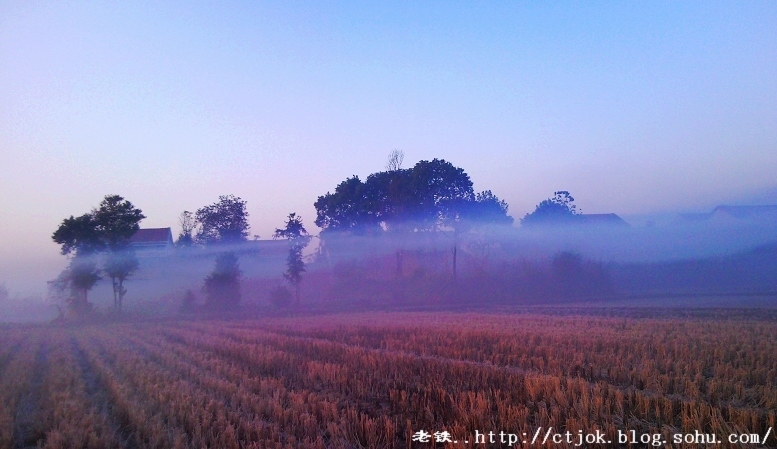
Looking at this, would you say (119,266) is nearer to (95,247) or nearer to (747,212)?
(95,247)

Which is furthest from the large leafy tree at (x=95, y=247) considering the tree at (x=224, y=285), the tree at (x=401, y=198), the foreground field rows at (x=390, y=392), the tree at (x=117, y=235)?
the foreground field rows at (x=390, y=392)

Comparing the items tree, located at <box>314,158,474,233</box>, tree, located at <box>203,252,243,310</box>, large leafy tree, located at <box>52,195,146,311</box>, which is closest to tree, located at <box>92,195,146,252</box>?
large leafy tree, located at <box>52,195,146,311</box>

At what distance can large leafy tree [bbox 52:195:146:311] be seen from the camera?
140 ft

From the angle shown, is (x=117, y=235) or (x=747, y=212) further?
(x=747, y=212)

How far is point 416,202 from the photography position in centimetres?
5625

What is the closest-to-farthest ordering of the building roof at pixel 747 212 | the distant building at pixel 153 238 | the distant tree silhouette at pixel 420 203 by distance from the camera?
the distant tree silhouette at pixel 420 203
the distant building at pixel 153 238
the building roof at pixel 747 212

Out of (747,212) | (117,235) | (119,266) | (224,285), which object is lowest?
(224,285)

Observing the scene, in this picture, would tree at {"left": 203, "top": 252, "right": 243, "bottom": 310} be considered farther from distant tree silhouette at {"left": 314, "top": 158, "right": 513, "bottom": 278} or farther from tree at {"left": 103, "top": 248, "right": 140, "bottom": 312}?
distant tree silhouette at {"left": 314, "top": 158, "right": 513, "bottom": 278}

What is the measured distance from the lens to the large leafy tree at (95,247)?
4253 cm

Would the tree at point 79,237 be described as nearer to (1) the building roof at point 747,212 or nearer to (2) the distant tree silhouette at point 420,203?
(2) the distant tree silhouette at point 420,203

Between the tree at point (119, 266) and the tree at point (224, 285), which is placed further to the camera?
the tree at point (224, 285)

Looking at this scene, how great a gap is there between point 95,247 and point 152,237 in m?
22.8

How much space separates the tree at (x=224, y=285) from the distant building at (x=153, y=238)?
24217mm

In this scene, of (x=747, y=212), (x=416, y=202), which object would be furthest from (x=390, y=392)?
(x=747, y=212)
